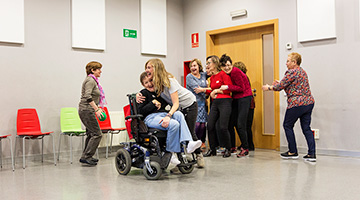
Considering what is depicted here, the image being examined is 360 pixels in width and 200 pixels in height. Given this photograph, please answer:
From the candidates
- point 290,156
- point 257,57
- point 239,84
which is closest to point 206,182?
point 290,156

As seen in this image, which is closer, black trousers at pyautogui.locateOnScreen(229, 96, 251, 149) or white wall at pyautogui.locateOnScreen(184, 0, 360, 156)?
white wall at pyautogui.locateOnScreen(184, 0, 360, 156)

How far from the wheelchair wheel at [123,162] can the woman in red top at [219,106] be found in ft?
5.49

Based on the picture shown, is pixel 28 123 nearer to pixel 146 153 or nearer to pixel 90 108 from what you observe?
pixel 90 108

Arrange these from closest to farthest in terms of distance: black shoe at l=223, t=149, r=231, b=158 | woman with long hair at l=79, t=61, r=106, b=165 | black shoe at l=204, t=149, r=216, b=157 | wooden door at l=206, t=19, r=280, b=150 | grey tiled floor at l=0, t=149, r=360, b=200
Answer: grey tiled floor at l=0, t=149, r=360, b=200 → woman with long hair at l=79, t=61, r=106, b=165 → black shoe at l=223, t=149, r=231, b=158 → black shoe at l=204, t=149, r=216, b=157 → wooden door at l=206, t=19, r=280, b=150

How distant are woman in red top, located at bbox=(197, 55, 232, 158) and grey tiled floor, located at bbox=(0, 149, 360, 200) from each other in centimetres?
43

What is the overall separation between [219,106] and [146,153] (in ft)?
6.01

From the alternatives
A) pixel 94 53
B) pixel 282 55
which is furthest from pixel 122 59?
pixel 282 55

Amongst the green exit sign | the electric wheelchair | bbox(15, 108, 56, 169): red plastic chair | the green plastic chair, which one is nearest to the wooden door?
the green exit sign

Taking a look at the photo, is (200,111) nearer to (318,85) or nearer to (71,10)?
(318,85)

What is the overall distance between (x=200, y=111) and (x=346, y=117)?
2.19m

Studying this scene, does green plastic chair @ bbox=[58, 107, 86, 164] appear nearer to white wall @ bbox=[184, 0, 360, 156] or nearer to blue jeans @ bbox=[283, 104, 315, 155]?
blue jeans @ bbox=[283, 104, 315, 155]

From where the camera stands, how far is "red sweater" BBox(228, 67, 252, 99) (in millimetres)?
5406

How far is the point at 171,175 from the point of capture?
4.13 meters

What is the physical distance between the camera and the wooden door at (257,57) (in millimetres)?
6145
